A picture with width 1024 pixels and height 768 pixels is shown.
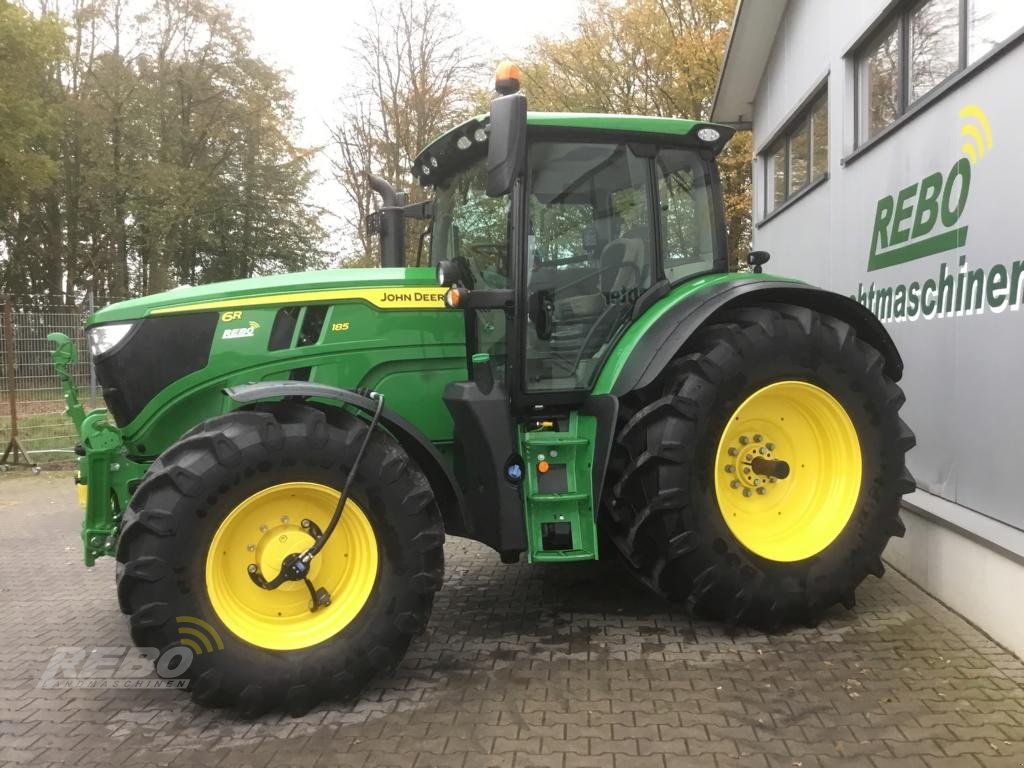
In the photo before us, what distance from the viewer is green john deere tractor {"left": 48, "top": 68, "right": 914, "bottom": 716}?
3.10 metres

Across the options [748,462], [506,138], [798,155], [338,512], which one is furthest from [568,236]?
[798,155]

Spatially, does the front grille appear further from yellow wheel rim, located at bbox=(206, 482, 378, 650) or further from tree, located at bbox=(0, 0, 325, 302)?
tree, located at bbox=(0, 0, 325, 302)

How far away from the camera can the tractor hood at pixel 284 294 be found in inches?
142

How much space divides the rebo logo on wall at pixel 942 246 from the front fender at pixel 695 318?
20.0 inches

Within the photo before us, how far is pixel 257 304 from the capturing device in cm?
363

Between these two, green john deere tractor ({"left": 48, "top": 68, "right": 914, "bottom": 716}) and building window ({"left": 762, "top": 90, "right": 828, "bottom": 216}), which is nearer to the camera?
green john deere tractor ({"left": 48, "top": 68, "right": 914, "bottom": 716})

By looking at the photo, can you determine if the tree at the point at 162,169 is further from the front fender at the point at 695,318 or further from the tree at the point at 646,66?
the front fender at the point at 695,318

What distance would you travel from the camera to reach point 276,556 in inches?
126

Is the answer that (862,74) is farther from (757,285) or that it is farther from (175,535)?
(175,535)

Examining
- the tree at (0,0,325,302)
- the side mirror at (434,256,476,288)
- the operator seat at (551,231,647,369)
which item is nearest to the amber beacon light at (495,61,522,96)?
the side mirror at (434,256,476,288)

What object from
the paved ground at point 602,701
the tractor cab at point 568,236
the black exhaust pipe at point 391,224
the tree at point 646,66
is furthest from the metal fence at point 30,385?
the tree at point 646,66

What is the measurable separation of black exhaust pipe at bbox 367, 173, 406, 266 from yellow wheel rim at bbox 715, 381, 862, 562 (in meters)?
2.09

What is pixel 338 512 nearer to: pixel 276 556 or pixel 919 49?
pixel 276 556

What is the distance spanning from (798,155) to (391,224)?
20.1ft
